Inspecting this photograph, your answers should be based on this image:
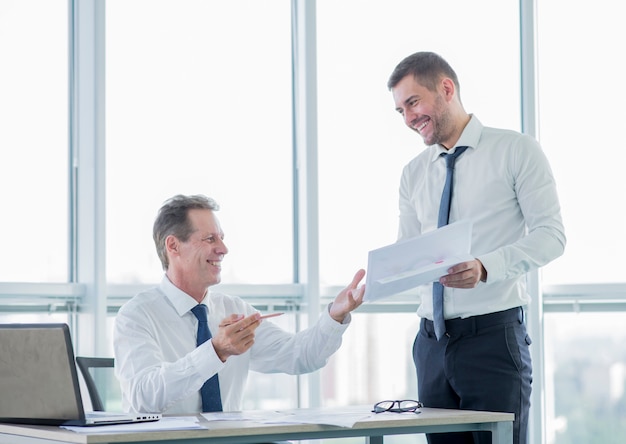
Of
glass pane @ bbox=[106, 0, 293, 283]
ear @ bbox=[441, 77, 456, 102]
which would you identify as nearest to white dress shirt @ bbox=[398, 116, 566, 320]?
ear @ bbox=[441, 77, 456, 102]

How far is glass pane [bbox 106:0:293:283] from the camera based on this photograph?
166 inches

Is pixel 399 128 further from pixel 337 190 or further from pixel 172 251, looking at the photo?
pixel 172 251

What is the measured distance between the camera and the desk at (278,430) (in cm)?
193

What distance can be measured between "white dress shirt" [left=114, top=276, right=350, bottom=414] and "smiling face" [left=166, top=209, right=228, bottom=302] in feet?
0.15

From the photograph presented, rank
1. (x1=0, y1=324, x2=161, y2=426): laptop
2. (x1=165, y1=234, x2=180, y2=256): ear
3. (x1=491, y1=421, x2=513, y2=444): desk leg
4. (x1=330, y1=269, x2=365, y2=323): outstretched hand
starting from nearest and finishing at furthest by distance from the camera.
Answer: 1. (x1=0, y1=324, x2=161, y2=426): laptop
2. (x1=491, y1=421, x2=513, y2=444): desk leg
3. (x1=330, y1=269, x2=365, y2=323): outstretched hand
4. (x1=165, y1=234, x2=180, y2=256): ear

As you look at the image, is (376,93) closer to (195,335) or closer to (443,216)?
(443,216)

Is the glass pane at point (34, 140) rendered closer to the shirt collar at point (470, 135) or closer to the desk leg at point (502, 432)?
the shirt collar at point (470, 135)

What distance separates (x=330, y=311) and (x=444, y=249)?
57 centimetres

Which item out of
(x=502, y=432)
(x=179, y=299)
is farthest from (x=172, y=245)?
(x=502, y=432)

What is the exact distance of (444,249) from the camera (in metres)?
2.53

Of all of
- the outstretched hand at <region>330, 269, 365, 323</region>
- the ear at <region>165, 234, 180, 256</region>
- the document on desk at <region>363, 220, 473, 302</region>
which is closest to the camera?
the document on desk at <region>363, 220, 473, 302</region>

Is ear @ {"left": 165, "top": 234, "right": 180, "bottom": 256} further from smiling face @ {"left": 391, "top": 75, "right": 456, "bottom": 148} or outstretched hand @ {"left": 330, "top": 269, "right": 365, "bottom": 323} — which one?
smiling face @ {"left": 391, "top": 75, "right": 456, "bottom": 148}

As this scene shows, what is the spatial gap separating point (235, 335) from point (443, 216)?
2.73ft

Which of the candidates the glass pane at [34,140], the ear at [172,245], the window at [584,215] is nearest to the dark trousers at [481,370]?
the ear at [172,245]
